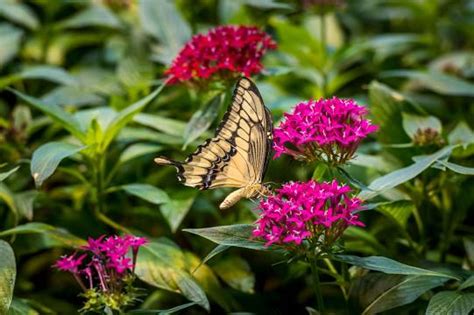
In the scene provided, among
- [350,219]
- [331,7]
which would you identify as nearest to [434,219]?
[331,7]

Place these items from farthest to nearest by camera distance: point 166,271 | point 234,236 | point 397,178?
point 166,271 → point 397,178 → point 234,236

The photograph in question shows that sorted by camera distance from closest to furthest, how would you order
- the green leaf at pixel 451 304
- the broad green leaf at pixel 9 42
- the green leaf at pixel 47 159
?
the green leaf at pixel 451 304 → the green leaf at pixel 47 159 → the broad green leaf at pixel 9 42

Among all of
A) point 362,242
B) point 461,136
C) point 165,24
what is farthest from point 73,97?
point 461,136

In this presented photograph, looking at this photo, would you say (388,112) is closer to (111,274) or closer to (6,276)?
(111,274)

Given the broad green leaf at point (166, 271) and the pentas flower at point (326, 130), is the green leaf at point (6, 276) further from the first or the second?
the pentas flower at point (326, 130)

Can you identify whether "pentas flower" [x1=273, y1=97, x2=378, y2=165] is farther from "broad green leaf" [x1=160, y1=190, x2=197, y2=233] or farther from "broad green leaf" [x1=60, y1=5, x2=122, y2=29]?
"broad green leaf" [x1=60, y1=5, x2=122, y2=29]

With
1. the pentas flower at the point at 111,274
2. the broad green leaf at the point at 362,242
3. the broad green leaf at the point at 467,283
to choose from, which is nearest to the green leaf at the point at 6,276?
the pentas flower at the point at 111,274

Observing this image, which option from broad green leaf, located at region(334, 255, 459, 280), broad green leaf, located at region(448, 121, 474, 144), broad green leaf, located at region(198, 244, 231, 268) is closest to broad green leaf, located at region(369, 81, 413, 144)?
broad green leaf, located at region(448, 121, 474, 144)
